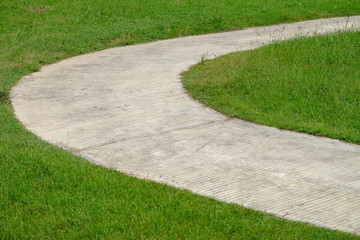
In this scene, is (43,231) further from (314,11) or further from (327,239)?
(314,11)

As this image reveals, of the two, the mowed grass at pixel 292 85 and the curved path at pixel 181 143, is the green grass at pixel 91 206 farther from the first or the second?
the mowed grass at pixel 292 85

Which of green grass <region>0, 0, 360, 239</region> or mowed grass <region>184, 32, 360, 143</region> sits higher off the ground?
green grass <region>0, 0, 360, 239</region>

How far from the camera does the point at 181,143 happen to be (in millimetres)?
6785

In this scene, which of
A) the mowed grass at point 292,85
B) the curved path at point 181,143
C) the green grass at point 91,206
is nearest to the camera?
the green grass at point 91,206

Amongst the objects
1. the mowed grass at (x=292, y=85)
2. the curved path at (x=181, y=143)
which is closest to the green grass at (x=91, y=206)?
the curved path at (x=181, y=143)

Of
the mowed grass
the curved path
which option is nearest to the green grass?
the curved path

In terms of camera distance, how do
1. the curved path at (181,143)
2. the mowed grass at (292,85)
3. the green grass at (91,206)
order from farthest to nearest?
the mowed grass at (292,85)
the curved path at (181,143)
the green grass at (91,206)

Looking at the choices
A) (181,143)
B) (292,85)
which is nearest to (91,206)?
(181,143)

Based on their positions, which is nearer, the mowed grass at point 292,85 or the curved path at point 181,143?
the curved path at point 181,143

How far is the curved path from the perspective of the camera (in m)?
5.46

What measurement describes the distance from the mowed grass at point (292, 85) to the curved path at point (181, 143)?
0.24 meters

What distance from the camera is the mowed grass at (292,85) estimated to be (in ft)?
24.4

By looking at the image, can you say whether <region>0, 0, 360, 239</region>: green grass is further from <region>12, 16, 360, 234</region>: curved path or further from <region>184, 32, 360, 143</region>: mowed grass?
<region>184, 32, 360, 143</region>: mowed grass

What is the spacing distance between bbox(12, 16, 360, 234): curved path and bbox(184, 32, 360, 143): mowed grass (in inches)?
9.6
